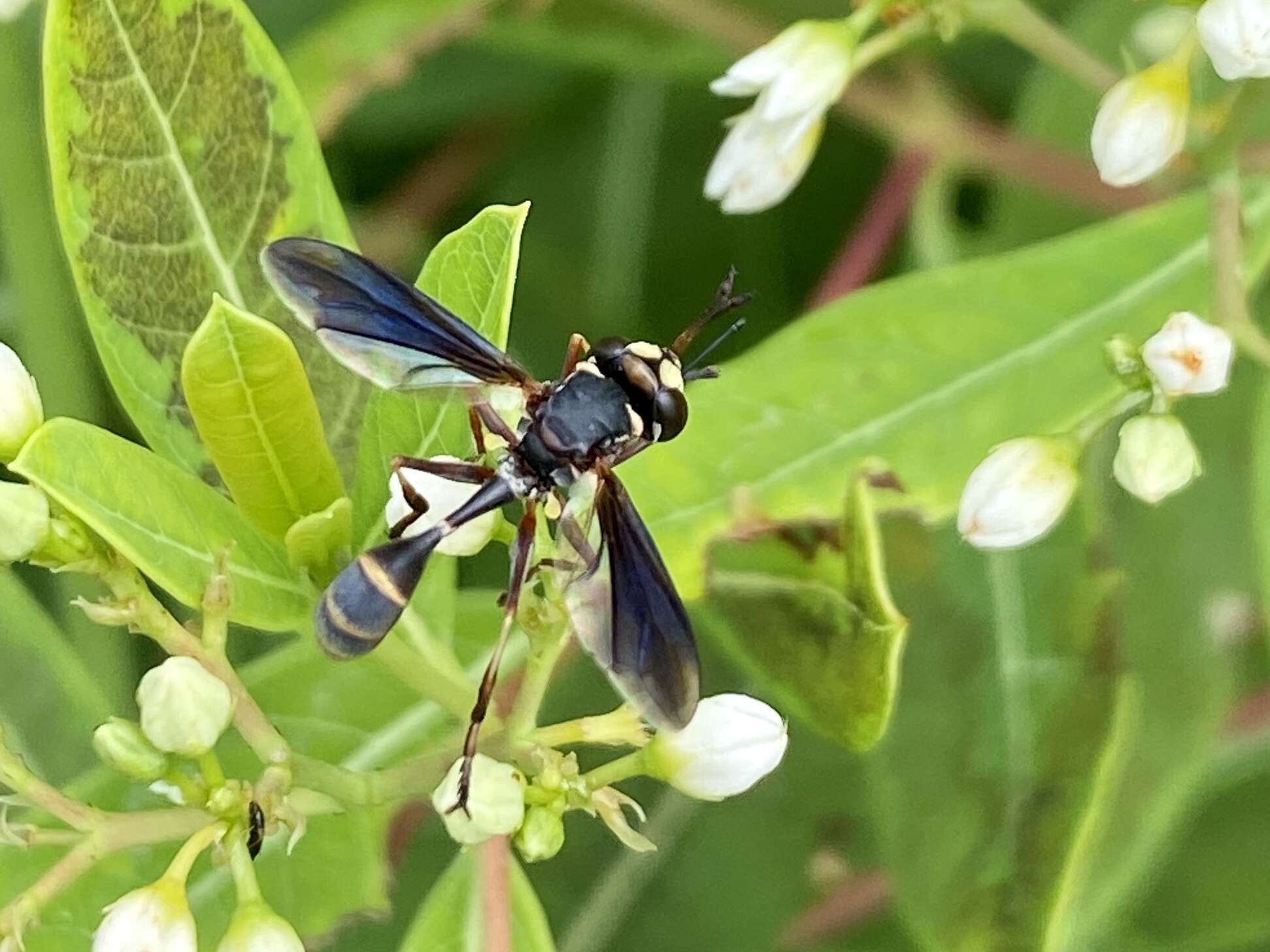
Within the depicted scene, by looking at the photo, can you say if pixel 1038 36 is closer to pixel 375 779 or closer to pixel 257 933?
pixel 375 779

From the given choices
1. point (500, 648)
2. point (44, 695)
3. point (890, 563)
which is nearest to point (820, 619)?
point (500, 648)

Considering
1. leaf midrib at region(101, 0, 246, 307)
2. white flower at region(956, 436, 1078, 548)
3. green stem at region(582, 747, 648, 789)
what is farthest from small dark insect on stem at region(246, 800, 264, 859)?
white flower at region(956, 436, 1078, 548)

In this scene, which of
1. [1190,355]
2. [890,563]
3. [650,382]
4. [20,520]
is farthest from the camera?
[890,563]

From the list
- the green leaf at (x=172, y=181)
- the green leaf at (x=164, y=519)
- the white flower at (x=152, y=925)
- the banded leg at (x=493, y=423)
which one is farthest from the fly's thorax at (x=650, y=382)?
the white flower at (x=152, y=925)

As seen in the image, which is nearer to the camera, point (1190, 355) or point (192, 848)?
point (192, 848)

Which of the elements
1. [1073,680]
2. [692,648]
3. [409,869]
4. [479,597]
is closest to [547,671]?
[692,648]

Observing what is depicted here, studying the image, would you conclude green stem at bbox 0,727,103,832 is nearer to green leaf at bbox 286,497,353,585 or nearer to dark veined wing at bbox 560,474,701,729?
green leaf at bbox 286,497,353,585

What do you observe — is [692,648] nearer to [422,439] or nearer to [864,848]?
[422,439]
